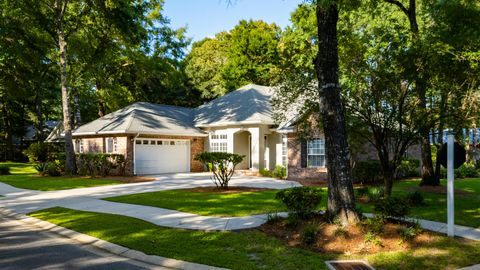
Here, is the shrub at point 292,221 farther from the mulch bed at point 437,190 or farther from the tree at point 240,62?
the tree at point 240,62

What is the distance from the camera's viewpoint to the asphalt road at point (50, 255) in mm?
6215

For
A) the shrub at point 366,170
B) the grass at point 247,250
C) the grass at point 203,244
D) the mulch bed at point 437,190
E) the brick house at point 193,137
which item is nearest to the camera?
the grass at point 247,250

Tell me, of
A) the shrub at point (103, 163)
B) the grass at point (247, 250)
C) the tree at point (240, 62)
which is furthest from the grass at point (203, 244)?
the tree at point (240, 62)

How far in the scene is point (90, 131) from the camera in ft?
85.4

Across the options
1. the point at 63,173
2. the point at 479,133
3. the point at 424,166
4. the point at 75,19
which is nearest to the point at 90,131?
the point at 63,173

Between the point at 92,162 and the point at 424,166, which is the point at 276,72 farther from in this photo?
the point at 92,162

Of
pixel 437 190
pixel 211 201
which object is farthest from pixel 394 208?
pixel 437 190

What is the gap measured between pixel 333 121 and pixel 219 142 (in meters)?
18.2

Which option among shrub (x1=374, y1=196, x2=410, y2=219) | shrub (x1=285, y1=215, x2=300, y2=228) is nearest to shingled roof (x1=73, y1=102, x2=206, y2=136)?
shrub (x1=285, y1=215, x2=300, y2=228)

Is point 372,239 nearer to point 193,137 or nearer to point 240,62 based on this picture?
point 193,137

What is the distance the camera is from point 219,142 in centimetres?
2561

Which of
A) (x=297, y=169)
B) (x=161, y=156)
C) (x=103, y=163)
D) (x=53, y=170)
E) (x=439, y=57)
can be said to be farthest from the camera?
(x=161, y=156)

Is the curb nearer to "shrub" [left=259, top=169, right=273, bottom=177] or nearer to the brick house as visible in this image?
the brick house

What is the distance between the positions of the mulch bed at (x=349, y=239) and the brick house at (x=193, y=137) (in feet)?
40.3
